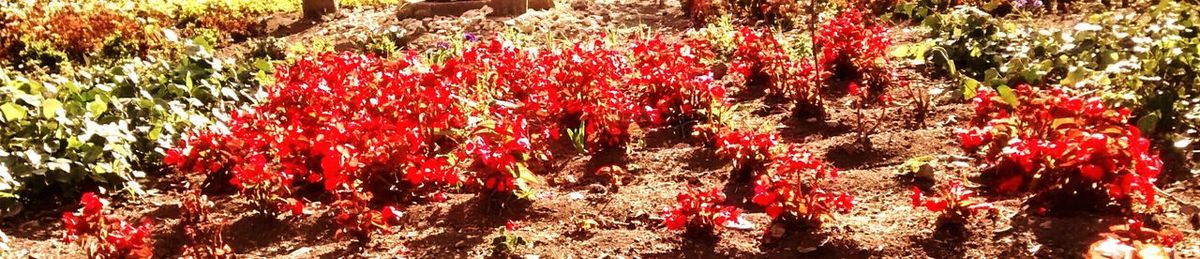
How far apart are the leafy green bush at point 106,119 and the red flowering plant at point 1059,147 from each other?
4.07m

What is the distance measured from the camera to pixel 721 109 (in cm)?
550

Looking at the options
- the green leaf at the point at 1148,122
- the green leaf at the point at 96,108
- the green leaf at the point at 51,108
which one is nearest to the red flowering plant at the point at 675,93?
the green leaf at the point at 1148,122

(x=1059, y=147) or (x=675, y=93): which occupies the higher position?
(x=1059, y=147)

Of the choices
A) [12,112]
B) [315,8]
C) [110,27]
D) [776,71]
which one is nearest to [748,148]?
[776,71]

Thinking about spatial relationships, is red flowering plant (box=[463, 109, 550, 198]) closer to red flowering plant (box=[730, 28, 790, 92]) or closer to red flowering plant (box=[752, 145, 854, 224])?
red flowering plant (box=[752, 145, 854, 224])

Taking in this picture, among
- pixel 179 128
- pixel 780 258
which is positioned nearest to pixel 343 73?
pixel 179 128

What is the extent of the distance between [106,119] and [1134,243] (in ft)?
15.9

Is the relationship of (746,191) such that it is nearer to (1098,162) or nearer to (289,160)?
(1098,162)

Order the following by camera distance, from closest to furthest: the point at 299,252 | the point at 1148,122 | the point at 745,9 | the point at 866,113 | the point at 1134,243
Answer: the point at 1134,243 → the point at 299,252 → the point at 1148,122 → the point at 866,113 → the point at 745,9

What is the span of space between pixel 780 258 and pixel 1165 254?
1.27 m

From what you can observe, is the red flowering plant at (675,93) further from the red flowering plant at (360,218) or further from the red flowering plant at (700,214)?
the red flowering plant at (360,218)

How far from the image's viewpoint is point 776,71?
608 cm

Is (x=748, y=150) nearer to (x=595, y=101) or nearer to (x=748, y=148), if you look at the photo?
(x=748, y=148)

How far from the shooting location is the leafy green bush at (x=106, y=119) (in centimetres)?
487
